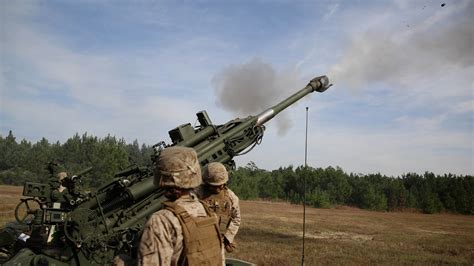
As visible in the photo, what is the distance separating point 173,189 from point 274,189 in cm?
6011

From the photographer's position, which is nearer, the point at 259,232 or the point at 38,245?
the point at 38,245

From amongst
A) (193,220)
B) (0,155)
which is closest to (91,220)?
(193,220)

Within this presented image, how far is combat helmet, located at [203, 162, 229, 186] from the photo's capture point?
5.87 metres

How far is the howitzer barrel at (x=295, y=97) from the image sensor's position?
8180 mm

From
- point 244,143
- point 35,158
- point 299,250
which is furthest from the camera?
point 35,158

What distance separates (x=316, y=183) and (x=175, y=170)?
203ft

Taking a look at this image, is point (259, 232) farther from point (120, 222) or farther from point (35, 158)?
point (35, 158)

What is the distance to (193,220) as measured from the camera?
2475mm

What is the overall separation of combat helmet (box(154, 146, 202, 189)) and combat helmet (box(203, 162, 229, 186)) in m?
3.30

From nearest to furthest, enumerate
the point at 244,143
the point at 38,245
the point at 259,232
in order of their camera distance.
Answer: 1. the point at 38,245
2. the point at 244,143
3. the point at 259,232

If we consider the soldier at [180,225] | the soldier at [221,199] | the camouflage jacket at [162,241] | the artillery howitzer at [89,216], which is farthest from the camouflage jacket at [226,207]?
the camouflage jacket at [162,241]

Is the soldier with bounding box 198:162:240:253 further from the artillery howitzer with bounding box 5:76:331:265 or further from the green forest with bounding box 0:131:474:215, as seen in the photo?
the green forest with bounding box 0:131:474:215

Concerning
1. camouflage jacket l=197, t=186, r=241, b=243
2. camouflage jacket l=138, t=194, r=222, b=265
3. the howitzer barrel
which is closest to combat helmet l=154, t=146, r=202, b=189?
camouflage jacket l=138, t=194, r=222, b=265

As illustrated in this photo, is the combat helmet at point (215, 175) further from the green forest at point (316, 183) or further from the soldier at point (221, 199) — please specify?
the green forest at point (316, 183)
